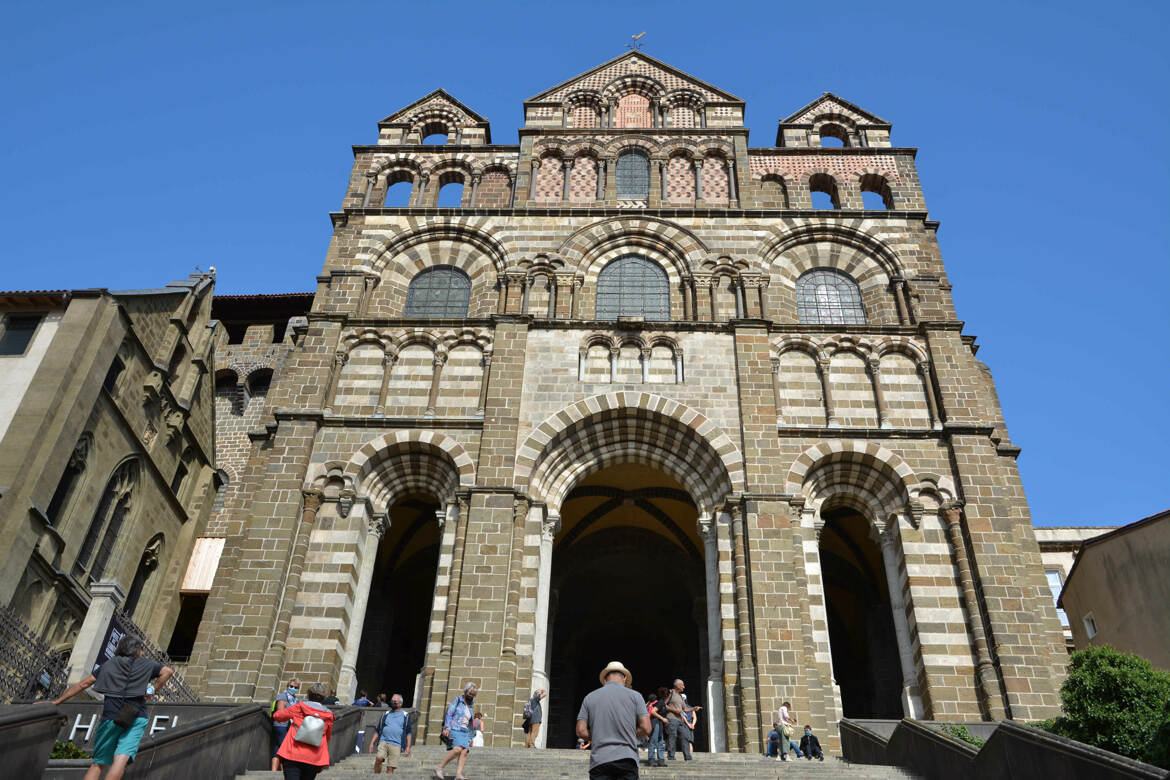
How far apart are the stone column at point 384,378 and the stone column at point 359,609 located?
8.38 feet

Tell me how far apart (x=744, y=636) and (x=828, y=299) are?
10061 millimetres

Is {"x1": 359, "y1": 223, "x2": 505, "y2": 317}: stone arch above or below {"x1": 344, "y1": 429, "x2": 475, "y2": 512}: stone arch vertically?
above

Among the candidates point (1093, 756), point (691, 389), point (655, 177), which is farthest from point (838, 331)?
point (1093, 756)

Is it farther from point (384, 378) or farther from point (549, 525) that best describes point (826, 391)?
point (384, 378)

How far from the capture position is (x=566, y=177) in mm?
26125

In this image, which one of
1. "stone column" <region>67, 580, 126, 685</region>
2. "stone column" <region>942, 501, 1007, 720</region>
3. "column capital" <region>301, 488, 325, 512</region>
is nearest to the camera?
"stone column" <region>67, 580, 126, 685</region>

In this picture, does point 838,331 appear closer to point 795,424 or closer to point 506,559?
point 795,424

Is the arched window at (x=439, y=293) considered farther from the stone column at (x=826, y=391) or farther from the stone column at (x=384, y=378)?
the stone column at (x=826, y=391)

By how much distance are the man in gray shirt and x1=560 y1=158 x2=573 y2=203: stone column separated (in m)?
19.5

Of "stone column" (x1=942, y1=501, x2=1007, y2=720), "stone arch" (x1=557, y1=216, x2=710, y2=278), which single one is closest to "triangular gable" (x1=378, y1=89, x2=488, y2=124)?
"stone arch" (x1=557, y1=216, x2=710, y2=278)

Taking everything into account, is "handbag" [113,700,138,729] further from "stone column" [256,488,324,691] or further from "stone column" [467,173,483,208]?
"stone column" [467,173,483,208]

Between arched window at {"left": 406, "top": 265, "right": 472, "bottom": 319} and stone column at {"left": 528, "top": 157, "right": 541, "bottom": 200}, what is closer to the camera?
arched window at {"left": 406, "top": 265, "right": 472, "bottom": 319}

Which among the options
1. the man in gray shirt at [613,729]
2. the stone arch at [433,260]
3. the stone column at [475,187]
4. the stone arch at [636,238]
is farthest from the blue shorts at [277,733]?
the stone column at [475,187]

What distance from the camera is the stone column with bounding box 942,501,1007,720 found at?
54.7 feet
